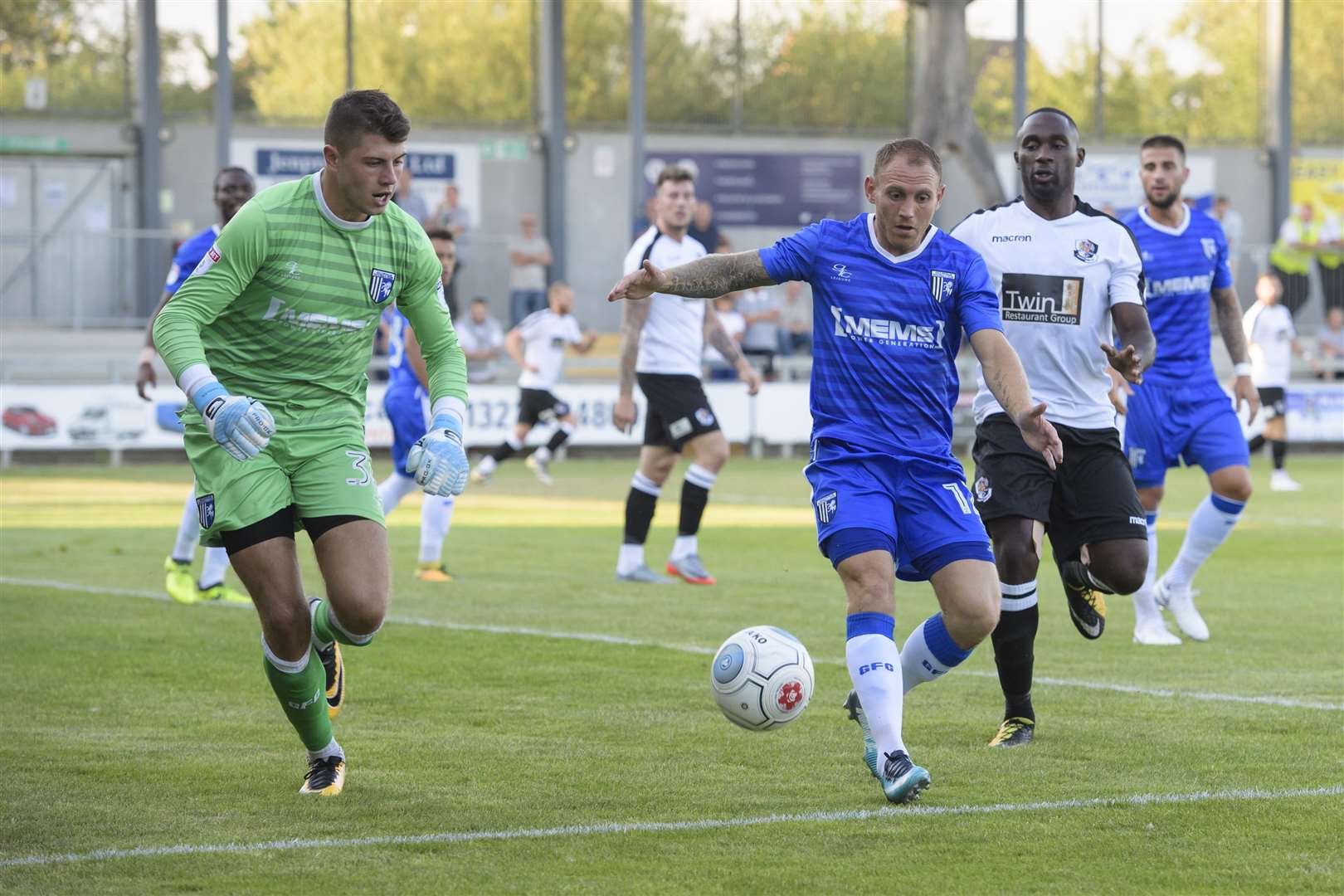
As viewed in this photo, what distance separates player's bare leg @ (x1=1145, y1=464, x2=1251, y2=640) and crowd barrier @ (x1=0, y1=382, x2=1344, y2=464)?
42.7 ft

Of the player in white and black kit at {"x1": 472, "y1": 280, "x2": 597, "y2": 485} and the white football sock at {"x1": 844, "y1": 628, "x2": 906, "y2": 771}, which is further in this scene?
the player in white and black kit at {"x1": 472, "y1": 280, "x2": 597, "y2": 485}

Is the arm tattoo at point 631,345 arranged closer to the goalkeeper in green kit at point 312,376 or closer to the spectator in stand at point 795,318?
the goalkeeper in green kit at point 312,376

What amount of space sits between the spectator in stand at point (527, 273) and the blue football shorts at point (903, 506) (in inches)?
917

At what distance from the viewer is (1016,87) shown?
35156 mm

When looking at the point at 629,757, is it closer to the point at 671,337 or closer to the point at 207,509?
the point at 207,509

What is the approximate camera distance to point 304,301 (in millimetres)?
6035

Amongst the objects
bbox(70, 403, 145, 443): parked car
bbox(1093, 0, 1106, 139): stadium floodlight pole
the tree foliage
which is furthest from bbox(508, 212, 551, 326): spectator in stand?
bbox(1093, 0, 1106, 139): stadium floodlight pole

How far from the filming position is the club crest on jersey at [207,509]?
19.7ft

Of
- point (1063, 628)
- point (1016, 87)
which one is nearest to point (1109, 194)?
point (1016, 87)

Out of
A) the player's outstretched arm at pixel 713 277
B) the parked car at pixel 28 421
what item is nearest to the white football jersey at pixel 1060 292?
the player's outstretched arm at pixel 713 277

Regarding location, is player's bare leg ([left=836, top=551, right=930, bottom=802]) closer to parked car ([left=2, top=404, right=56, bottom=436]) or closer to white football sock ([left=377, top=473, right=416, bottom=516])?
white football sock ([left=377, top=473, right=416, bottom=516])

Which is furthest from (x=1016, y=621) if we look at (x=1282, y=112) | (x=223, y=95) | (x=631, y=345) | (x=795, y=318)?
(x=1282, y=112)

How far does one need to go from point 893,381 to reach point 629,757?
162 centimetres

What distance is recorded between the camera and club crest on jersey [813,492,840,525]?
622 cm
